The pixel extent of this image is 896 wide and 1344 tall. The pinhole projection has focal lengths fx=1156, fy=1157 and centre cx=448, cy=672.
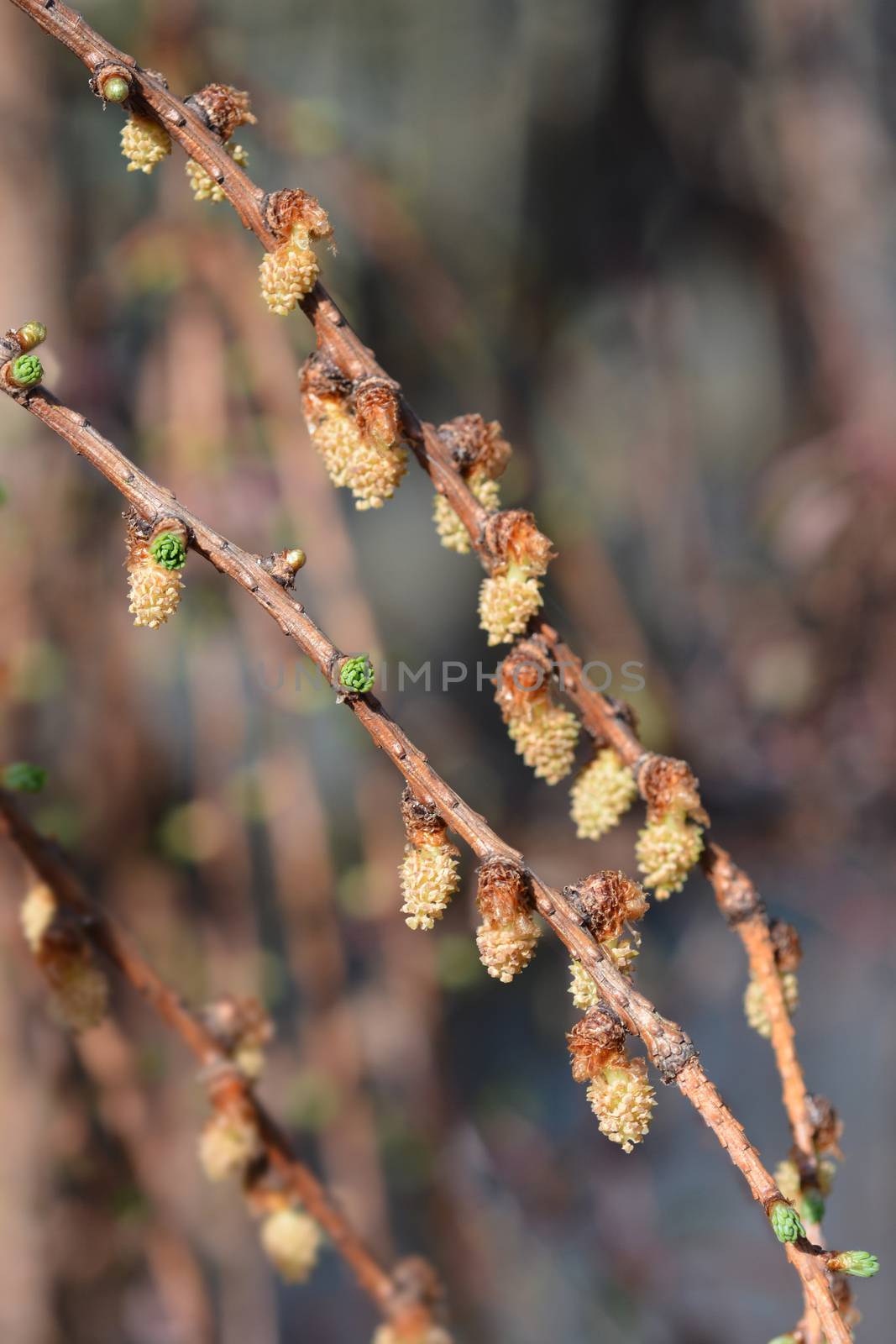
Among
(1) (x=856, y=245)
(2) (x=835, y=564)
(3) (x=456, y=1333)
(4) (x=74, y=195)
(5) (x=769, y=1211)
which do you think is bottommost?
(5) (x=769, y=1211)

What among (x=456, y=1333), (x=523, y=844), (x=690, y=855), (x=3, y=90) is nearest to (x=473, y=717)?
(x=523, y=844)

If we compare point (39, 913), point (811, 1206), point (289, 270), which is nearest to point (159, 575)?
point (289, 270)

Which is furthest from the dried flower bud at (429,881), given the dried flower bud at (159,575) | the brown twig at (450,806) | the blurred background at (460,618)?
the blurred background at (460,618)

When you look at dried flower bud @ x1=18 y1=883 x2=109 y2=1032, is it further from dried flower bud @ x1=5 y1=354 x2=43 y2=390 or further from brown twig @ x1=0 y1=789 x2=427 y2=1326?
dried flower bud @ x1=5 y1=354 x2=43 y2=390

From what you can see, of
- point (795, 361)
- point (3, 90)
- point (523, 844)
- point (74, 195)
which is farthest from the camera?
point (795, 361)

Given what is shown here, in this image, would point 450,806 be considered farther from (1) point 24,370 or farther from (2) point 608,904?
(1) point 24,370

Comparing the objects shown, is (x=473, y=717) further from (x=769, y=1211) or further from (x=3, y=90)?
(x=769, y=1211)

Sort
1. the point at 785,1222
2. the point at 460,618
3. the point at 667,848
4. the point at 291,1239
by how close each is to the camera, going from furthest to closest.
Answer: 1. the point at 460,618
2. the point at 291,1239
3. the point at 667,848
4. the point at 785,1222
